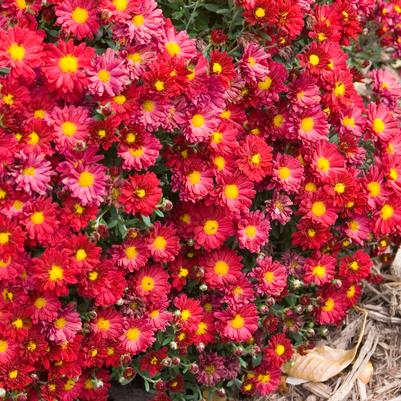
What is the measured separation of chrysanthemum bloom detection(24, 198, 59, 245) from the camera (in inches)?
117

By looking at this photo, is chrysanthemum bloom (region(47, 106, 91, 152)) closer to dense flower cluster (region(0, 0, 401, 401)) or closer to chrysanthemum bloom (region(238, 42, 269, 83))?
dense flower cluster (region(0, 0, 401, 401))

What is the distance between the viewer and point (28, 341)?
123 inches

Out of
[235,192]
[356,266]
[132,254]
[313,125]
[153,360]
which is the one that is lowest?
[153,360]

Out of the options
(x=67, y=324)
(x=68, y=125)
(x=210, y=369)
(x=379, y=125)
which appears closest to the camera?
(x=68, y=125)

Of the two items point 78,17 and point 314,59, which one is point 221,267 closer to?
point 314,59

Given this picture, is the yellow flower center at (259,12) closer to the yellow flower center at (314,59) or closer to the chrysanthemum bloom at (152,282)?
the yellow flower center at (314,59)

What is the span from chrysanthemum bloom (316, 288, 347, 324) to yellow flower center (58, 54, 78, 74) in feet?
5.45

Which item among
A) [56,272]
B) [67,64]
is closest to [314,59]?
[67,64]

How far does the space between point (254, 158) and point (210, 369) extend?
102cm

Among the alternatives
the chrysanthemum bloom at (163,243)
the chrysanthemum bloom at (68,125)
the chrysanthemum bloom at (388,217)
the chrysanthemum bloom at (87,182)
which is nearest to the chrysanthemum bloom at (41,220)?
the chrysanthemum bloom at (87,182)

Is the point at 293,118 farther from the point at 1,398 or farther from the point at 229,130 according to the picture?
the point at 1,398

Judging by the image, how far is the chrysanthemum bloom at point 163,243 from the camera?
130 inches

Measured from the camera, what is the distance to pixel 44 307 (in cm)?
311

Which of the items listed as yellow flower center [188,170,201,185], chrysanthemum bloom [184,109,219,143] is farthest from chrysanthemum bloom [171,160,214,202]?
chrysanthemum bloom [184,109,219,143]
